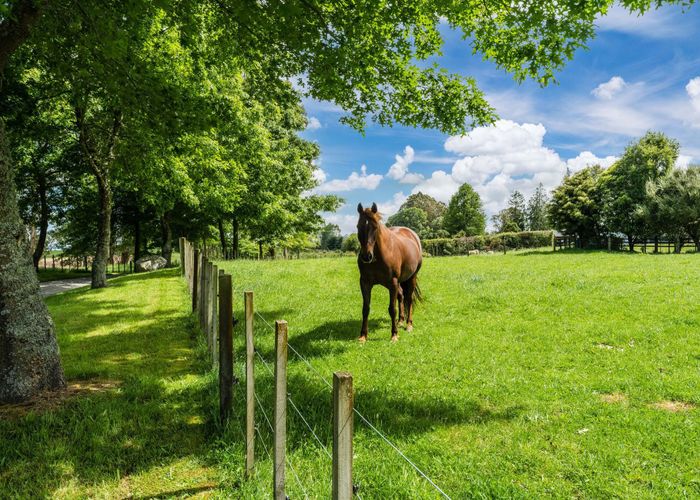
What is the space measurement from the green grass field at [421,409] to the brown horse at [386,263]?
750 millimetres

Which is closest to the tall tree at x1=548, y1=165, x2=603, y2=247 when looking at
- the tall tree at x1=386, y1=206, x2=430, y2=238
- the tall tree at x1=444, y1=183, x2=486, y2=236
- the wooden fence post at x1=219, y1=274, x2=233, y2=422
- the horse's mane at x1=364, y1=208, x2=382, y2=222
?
the tall tree at x1=444, y1=183, x2=486, y2=236

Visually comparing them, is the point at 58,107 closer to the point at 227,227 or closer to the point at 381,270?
the point at 381,270

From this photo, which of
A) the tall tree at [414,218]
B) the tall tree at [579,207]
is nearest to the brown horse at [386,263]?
the tall tree at [579,207]

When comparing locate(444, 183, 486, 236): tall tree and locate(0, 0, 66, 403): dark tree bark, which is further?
locate(444, 183, 486, 236): tall tree

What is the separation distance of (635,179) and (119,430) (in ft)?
168

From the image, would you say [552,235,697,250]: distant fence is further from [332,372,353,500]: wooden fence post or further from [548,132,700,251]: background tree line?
[332,372,353,500]: wooden fence post

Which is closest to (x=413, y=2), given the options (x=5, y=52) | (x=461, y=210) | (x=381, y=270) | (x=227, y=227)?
(x=381, y=270)

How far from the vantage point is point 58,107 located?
18.7 m

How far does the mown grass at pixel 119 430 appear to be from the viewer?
14.0ft

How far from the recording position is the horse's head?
29.2ft

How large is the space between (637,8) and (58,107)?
70.8 ft

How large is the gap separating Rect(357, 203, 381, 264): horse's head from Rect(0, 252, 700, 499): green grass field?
2019mm

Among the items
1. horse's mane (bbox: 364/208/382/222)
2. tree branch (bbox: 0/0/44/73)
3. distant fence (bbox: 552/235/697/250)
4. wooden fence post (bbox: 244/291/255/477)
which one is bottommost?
Answer: wooden fence post (bbox: 244/291/255/477)

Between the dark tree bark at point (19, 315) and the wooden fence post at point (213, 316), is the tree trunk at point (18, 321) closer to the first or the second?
the dark tree bark at point (19, 315)
